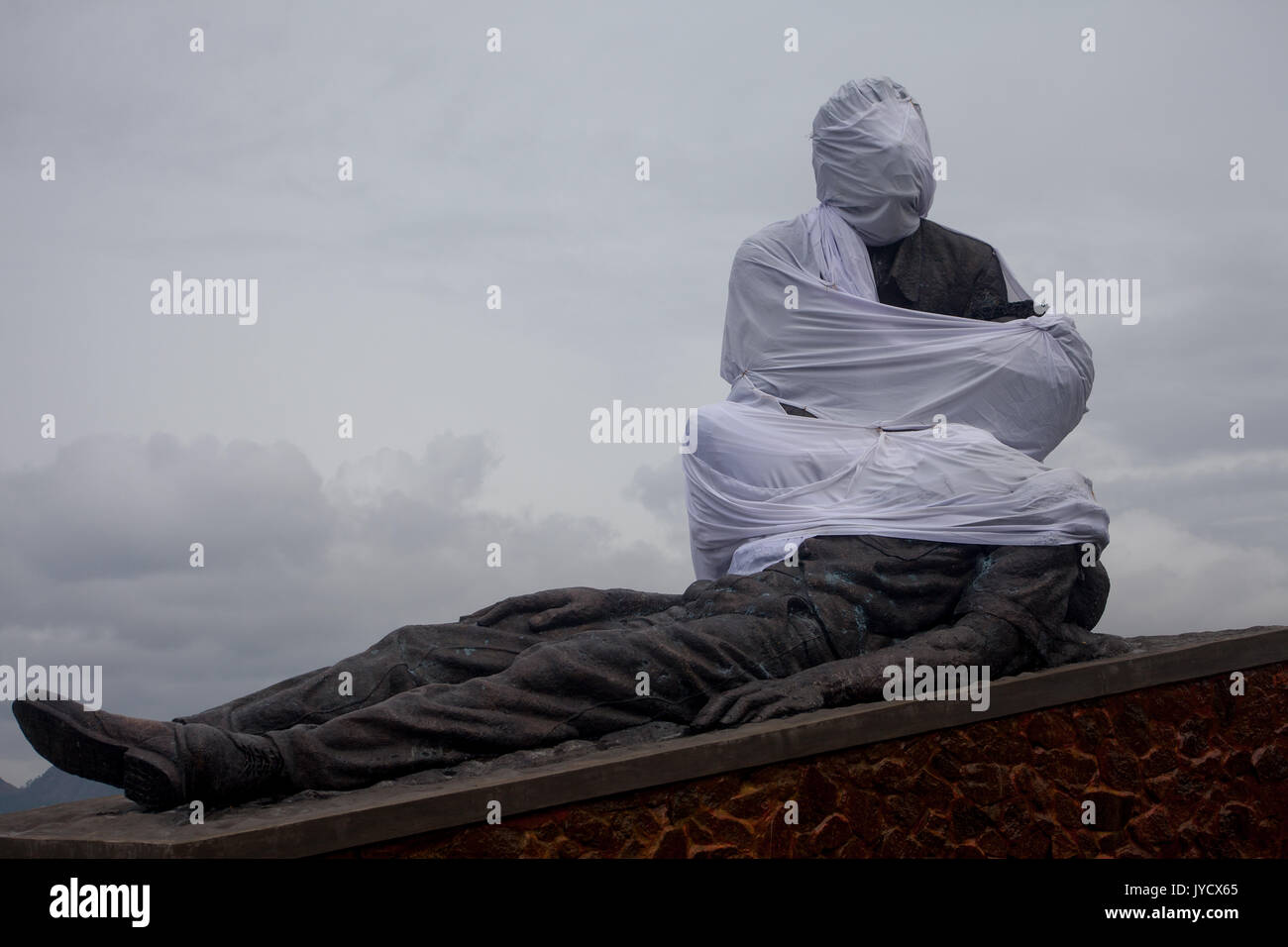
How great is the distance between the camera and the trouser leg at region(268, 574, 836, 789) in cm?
476

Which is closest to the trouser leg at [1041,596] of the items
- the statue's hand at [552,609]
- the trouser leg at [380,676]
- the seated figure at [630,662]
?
the seated figure at [630,662]

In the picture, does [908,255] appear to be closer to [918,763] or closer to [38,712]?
[918,763]

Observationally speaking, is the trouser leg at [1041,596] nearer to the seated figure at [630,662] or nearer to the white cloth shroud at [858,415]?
the seated figure at [630,662]

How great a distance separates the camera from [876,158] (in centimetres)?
654

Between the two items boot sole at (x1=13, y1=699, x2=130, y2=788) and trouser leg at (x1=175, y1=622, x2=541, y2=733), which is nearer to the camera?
boot sole at (x1=13, y1=699, x2=130, y2=788)

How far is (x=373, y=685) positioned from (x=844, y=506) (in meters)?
2.00

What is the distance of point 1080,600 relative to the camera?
5.82m

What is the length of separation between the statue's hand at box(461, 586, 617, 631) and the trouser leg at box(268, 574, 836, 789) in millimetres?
134

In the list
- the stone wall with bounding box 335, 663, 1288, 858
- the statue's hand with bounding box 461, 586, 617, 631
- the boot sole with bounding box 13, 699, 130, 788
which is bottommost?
the stone wall with bounding box 335, 663, 1288, 858

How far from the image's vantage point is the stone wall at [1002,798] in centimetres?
459

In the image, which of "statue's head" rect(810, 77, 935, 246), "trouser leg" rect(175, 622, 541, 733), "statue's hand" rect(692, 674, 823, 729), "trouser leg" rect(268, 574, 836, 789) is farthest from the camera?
"statue's head" rect(810, 77, 935, 246)

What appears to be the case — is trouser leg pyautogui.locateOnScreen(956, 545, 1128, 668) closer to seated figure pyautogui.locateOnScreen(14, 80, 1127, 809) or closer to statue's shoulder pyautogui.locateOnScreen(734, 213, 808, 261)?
seated figure pyautogui.locateOnScreen(14, 80, 1127, 809)

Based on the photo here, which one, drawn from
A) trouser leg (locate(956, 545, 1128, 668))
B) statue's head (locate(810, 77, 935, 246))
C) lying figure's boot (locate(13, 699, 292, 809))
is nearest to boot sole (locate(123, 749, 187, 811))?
lying figure's boot (locate(13, 699, 292, 809))
